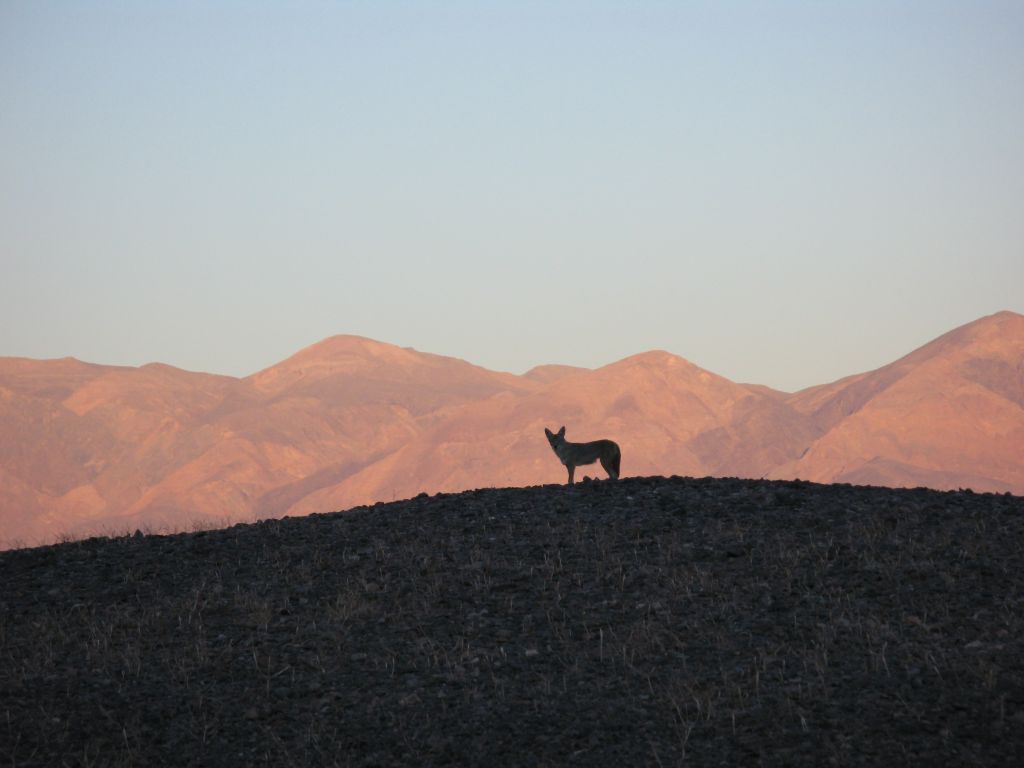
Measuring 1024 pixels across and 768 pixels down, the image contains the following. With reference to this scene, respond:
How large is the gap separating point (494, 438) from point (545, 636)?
463ft

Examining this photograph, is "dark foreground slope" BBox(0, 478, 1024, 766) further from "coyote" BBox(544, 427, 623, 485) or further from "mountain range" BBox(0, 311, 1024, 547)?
"mountain range" BBox(0, 311, 1024, 547)

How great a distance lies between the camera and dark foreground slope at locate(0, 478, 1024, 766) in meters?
11.2

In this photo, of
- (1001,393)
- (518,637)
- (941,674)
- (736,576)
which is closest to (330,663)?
(518,637)

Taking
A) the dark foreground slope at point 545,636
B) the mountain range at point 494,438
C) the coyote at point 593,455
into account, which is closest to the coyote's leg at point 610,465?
the coyote at point 593,455

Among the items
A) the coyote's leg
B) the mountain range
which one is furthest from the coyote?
the mountain range

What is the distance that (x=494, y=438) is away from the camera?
154 meters

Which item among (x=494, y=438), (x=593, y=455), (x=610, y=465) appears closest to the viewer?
(x=610, y=465)

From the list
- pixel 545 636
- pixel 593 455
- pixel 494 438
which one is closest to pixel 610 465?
pixel 593 455

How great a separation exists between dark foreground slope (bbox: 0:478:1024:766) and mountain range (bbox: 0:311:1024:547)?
111 metres

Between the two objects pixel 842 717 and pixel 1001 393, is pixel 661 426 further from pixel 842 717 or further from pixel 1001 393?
pixel 842 717

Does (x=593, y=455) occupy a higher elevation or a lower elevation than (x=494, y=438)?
lower

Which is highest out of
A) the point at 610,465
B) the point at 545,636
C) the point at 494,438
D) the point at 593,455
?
the point at 494,438

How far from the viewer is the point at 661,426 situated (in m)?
159

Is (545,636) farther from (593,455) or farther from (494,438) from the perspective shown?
(494,438)
